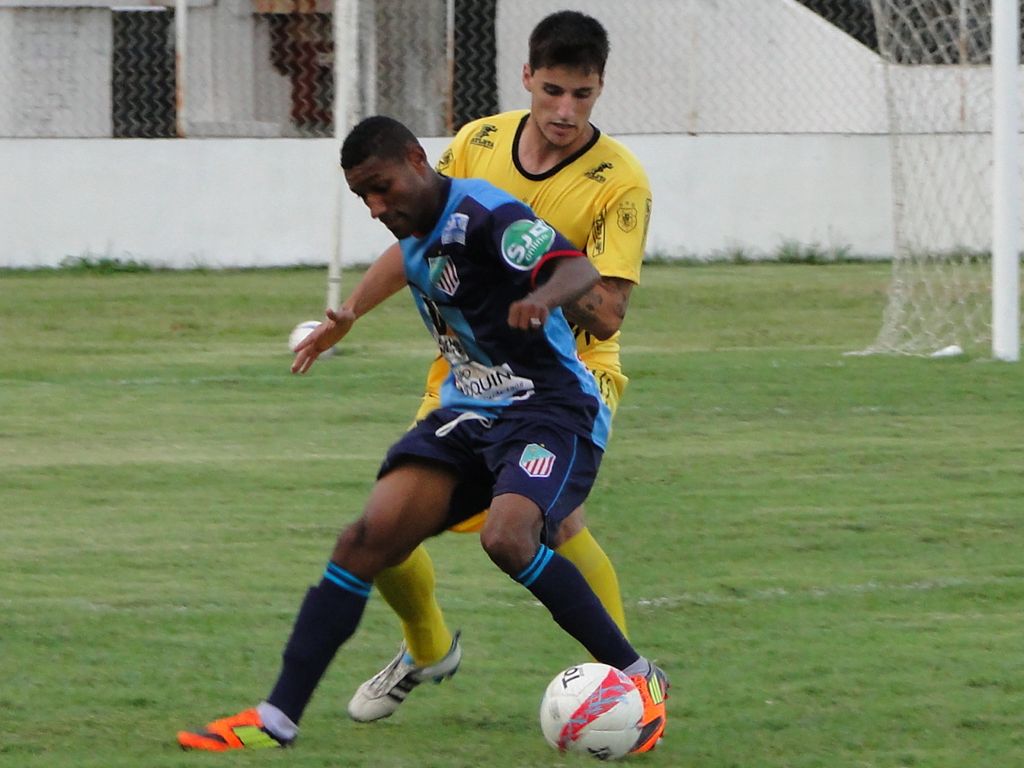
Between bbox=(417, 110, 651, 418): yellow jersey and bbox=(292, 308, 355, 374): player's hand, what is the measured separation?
36 cm

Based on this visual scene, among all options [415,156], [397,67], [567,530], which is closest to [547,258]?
[415,156]

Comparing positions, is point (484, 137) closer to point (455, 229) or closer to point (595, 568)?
point (455, 229)

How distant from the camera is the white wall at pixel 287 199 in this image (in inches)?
600

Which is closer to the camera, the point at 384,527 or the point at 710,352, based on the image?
the point at 384,527

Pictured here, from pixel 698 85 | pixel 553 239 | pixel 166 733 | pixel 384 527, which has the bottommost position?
pixel 166 733

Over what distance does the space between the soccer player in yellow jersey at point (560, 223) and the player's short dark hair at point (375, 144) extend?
1.66 feet

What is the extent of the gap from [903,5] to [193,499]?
271 inches

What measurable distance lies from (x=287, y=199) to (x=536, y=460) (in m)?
11.4

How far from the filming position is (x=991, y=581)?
6047 mm

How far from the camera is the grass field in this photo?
Result: 14.8 feet

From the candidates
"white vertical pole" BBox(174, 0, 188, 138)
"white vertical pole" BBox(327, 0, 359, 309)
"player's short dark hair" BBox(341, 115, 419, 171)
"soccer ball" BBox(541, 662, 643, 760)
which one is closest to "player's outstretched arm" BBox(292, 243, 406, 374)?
"player's short dark hair" BBox(341, 115, 419, 171)

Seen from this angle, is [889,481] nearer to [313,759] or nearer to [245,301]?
[313,759]

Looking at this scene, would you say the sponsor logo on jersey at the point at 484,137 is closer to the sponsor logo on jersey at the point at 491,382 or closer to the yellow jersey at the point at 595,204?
the yellow jersey at the point at 595,204

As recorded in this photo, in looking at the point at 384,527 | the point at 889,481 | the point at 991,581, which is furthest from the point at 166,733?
the point at 889,481
